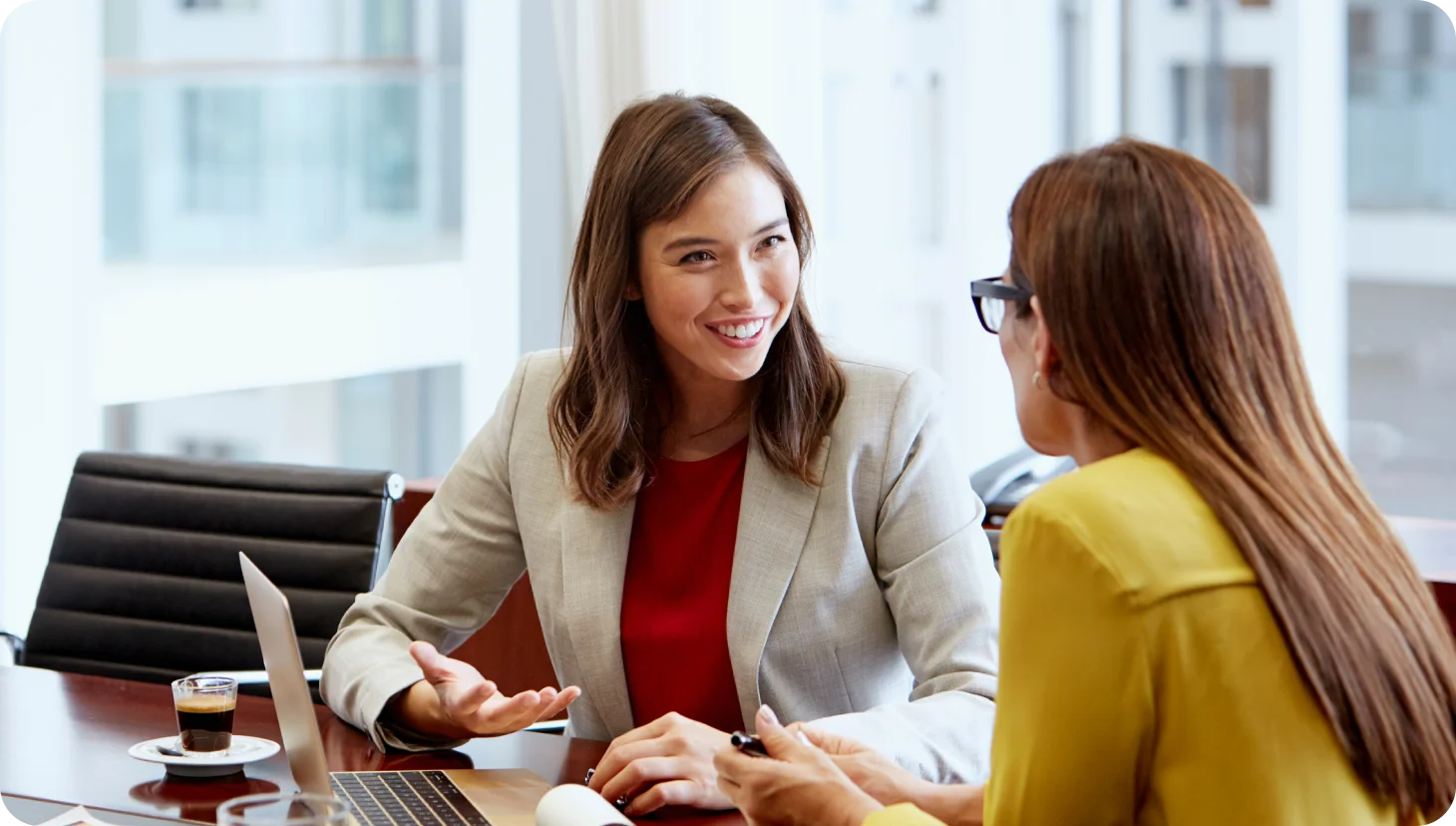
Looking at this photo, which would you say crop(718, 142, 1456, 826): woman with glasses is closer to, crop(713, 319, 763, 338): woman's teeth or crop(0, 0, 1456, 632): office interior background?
crop(713, 319, 763, 338): woman's teeth

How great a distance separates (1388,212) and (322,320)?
2638 mm

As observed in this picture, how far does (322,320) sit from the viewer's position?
3.78 m

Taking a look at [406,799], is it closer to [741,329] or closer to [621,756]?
[621,756]

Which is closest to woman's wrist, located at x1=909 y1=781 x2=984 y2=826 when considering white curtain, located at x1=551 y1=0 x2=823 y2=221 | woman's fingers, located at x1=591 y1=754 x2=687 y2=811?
woman's fingers, located at x1=591 y1=754 x2=687 y2=811

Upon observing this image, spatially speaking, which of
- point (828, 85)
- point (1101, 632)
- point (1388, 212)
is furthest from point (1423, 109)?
point (1101, 632)

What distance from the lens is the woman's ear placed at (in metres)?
1.19

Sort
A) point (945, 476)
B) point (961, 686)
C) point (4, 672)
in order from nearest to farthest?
point (961, 686) < point (945, 476) < point (4, 672)

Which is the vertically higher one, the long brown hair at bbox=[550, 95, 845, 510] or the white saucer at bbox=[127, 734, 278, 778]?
the long brown hair at bbox=[550, 95, 845, 510]

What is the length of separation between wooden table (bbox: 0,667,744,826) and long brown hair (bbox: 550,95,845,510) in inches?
14.5

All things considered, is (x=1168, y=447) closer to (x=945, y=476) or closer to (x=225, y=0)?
(x=945, y=476)

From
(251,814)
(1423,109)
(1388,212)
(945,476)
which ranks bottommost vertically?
(251,814)

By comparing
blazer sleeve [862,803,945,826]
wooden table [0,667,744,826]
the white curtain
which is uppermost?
the white curtain

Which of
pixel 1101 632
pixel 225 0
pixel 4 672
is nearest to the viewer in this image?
pixel 1101 632

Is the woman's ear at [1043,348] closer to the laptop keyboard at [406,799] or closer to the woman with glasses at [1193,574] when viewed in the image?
the woman with glasses at [1193,574]
